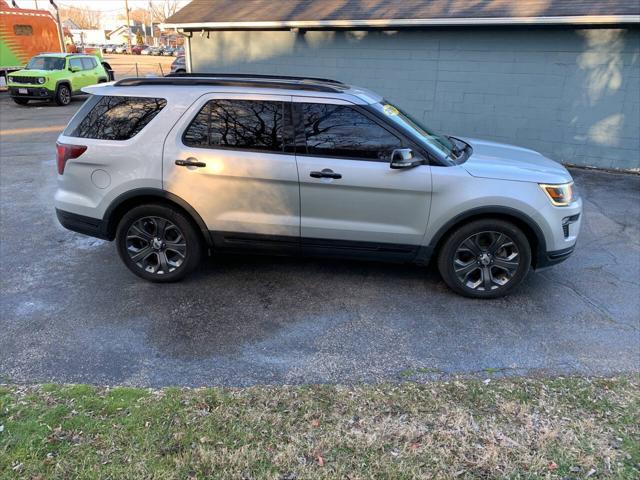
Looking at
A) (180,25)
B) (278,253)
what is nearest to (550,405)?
(278,253)

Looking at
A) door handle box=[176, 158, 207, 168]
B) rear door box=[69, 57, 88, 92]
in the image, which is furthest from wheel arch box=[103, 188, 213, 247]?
rear door box=[69, 57, 88, 92]

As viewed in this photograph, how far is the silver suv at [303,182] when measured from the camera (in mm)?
4074

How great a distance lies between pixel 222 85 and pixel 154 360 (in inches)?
93.4

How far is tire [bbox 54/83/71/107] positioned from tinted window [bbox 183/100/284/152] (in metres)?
17.1

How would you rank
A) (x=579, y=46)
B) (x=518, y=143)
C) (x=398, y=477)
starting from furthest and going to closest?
(x=518, y=143), (x=579, y=46), (x=398, y=477)

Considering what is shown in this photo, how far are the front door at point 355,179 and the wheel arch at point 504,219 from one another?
0.58ft

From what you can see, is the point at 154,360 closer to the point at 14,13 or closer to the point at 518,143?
the point at 518,143

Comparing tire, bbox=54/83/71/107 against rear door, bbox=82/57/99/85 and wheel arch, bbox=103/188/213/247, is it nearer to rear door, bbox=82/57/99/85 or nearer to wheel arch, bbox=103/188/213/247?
rear door, bbox=82/57/99/85

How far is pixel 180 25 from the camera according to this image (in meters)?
12.7

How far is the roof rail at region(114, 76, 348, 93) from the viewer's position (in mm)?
4207

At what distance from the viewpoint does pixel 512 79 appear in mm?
9742

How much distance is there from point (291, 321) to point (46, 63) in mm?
19201

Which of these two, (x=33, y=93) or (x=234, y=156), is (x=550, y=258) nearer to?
(x=234, y=156)

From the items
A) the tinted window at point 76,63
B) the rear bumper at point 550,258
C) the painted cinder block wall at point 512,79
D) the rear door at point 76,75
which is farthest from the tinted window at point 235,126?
the tinted window at point 76,63
